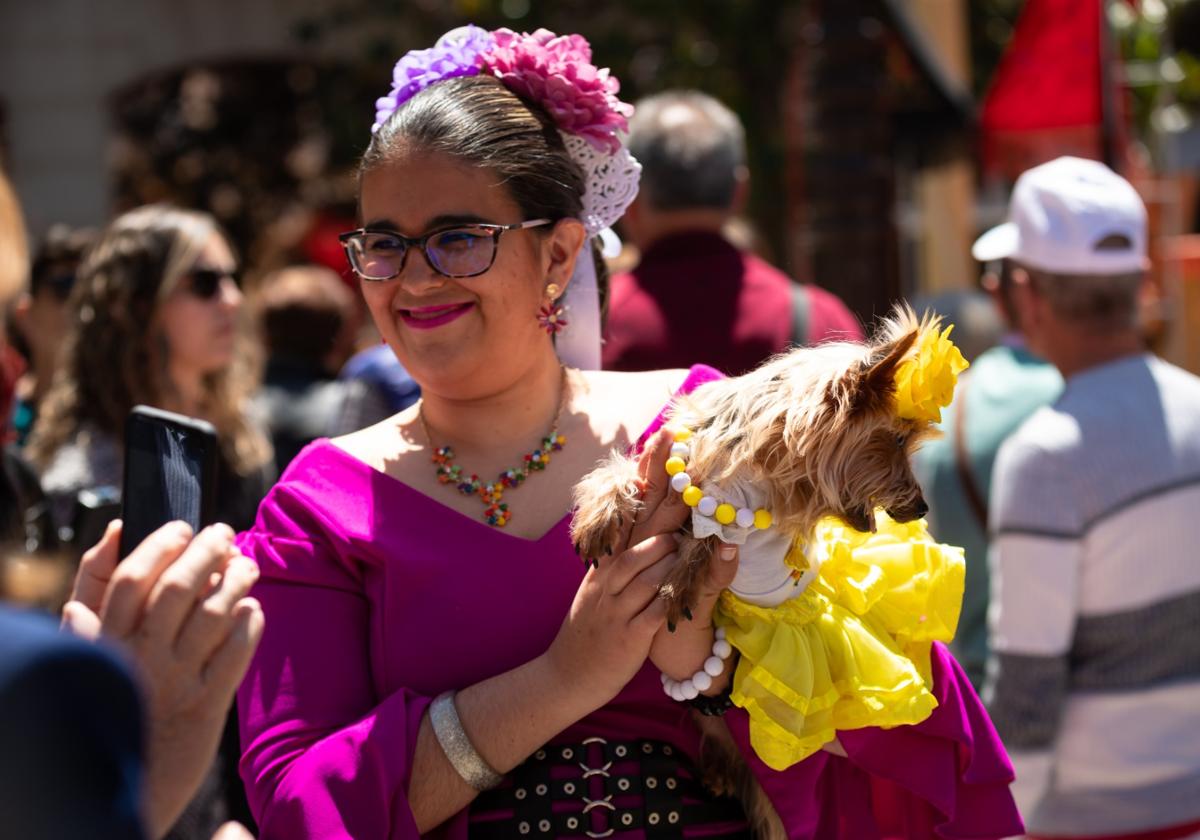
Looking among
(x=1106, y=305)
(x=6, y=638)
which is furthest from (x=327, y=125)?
(x=6, y=638)

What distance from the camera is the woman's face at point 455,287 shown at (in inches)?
94.8

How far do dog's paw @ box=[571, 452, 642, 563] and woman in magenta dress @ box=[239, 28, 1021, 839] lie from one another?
1.0 inches

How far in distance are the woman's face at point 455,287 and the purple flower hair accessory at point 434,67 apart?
0.69ft

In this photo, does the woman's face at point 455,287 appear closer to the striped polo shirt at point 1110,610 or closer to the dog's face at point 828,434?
the dog's face at point 828,434

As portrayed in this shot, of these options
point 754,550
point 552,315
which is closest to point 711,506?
point 754,550

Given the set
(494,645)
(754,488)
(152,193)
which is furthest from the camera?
(152,193)

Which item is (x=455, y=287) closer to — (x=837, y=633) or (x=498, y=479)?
(x=498, y=479)

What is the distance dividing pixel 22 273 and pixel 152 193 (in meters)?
11.6

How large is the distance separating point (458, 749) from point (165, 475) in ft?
1.99

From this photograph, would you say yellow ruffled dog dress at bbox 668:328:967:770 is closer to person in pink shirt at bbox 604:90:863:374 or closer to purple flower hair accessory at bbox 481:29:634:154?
purple flower hair accessory at bbox 481:29:634:154

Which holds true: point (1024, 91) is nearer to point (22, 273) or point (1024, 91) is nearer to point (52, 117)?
point (22, 273)

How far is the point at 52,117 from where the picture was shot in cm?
1171

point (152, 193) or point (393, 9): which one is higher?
point (393, 9)

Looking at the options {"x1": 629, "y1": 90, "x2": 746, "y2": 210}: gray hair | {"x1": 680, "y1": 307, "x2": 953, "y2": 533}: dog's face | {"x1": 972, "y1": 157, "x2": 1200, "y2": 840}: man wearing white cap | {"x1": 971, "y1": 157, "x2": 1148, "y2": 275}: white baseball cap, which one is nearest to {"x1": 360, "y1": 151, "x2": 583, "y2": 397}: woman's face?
{"x1": 680, "y1": 307, "x2": 953, "y2": 533}: dog's face
